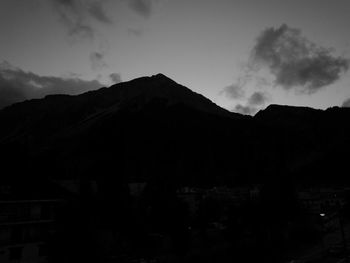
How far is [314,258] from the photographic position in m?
45.0

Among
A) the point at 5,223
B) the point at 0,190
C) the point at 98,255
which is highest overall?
the point at 0,190

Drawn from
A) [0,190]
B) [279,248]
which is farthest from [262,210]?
[0,190]

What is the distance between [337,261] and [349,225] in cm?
3992

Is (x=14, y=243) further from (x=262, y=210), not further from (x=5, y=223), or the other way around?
(x=262, y=210)

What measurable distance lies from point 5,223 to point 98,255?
16.6 meters

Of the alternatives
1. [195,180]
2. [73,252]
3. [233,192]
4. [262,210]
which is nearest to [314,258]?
[262,210]

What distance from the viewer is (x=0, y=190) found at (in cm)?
4500

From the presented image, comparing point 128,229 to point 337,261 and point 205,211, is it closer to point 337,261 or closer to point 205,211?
point 205,211

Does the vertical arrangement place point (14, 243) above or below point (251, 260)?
above

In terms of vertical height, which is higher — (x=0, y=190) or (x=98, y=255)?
(x=0, y=190)

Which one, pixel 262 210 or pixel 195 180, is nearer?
pixel 262 210

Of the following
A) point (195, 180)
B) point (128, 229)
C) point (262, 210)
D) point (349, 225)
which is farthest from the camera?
point (195, 180)

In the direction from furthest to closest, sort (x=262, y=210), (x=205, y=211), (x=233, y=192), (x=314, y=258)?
1. (x=233, y=192)
2. (x=205, y=211)
3. (x=262, y=210)
4. (x=314, y=258)

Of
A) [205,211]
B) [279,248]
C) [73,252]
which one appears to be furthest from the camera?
[205,211]
